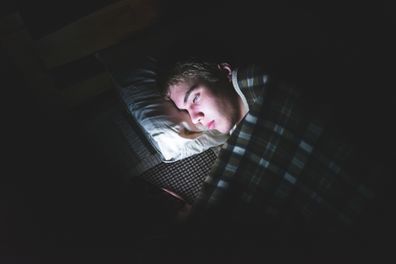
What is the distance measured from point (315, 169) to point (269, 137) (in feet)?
0.59

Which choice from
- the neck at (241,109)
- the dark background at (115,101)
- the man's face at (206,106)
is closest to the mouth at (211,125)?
the man's face at (206,106)

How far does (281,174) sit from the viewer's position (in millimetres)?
1272

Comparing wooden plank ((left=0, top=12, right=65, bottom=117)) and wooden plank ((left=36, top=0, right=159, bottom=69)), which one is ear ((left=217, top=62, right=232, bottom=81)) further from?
wooden plank ((left=0, top=12, right=65, bottom=117))

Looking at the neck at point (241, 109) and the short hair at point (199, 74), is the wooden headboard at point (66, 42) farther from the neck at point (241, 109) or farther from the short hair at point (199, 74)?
the neck at point (241, 109)

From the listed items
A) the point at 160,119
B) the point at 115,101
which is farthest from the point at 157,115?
the point at 115,101

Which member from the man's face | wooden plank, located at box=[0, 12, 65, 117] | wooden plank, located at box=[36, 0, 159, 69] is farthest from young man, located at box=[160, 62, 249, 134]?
wooden plank, located at box=[0, 12, 65, 117]

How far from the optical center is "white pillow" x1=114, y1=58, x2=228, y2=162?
1.50m

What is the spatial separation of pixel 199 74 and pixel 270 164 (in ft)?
1.37

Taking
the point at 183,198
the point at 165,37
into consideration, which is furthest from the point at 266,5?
the point at 183,198

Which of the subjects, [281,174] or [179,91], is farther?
[179,91]

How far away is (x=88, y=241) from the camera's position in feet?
4.20

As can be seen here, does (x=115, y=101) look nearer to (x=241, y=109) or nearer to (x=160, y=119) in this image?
(x=160, y=119)

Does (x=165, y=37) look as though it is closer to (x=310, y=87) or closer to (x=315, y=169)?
(x=310, y=87)

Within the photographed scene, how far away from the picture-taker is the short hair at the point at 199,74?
1.38m
